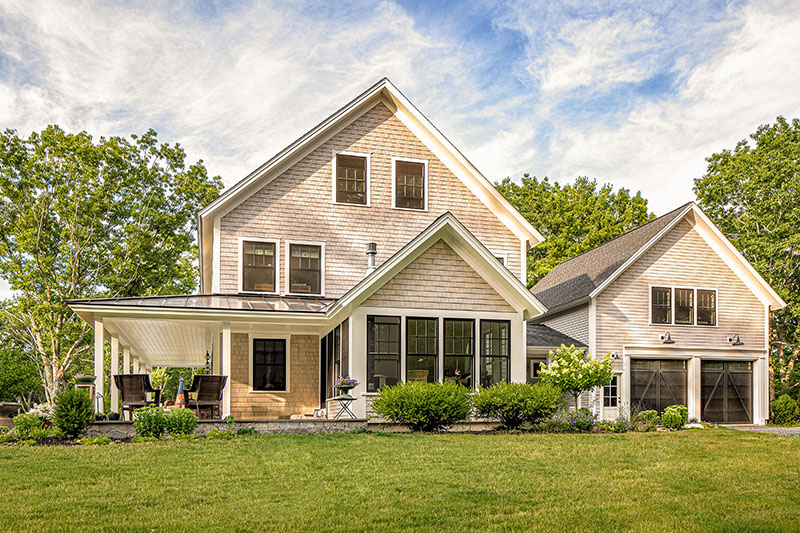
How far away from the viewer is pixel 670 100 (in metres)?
22.1

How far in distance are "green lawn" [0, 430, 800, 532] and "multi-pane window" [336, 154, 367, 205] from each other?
8.31 meters

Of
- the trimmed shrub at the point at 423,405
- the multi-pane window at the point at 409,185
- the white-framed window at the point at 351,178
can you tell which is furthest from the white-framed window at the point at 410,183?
the trimmed shrub at the point at 423,405

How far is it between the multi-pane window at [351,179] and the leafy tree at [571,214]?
1898 cm

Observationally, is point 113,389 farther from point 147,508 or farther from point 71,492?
point 147,508

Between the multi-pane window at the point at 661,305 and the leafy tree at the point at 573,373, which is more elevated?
the multi-pane window at the point at 661,305

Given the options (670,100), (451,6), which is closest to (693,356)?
(670,100)

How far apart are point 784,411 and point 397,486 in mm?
19177

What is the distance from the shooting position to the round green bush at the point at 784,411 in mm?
22422

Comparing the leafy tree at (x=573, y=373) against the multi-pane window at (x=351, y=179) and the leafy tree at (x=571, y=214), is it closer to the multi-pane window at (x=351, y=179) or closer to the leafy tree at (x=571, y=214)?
the multi-pane window at (x=351, y=179)

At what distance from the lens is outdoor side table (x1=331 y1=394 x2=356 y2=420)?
13430mm

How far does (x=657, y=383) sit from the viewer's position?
71.3 ft

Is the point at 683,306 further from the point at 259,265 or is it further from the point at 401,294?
the point at 259,265

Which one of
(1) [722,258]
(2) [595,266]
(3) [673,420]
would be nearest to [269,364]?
(3) [673,420]

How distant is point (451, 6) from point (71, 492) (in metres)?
12.7
